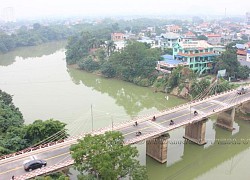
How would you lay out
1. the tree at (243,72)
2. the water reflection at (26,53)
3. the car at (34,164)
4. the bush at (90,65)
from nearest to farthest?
the car at (34,164)
the tree at (243,72)
the bush at (90,65)
the water reflection at (26,53)

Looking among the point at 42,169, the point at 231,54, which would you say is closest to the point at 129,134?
the point at 42,169

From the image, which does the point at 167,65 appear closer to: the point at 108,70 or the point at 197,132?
the point at 108,70

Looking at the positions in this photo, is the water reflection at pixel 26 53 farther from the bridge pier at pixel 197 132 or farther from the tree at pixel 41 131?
the bridge pier at pixel 197 132

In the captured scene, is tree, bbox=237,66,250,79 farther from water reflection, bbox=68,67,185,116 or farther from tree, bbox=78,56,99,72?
tree, bbox=78,56,99,72

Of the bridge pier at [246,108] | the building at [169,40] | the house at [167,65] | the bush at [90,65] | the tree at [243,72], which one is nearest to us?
the bridge pier at [246,108]

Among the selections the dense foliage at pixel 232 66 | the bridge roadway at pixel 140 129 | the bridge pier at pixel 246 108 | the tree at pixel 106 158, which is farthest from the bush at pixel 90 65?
the tree at pixel 106 158

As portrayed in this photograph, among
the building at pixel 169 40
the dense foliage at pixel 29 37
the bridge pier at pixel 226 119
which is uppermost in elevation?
the building at pixel 169 40
